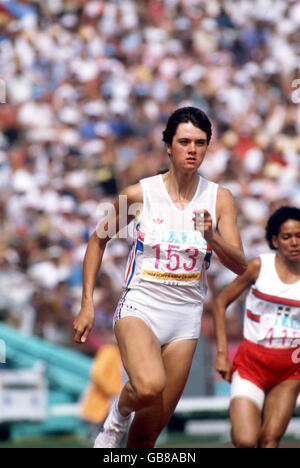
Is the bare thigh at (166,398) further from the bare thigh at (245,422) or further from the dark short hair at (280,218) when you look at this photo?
the dark short hair at (280,218)

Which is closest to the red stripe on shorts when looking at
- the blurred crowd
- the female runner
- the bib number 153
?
the female runner

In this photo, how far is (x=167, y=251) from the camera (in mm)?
5117

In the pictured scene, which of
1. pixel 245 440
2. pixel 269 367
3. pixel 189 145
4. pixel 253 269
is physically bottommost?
pixel 245 440

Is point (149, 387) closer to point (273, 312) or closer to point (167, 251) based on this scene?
point (167, 251)

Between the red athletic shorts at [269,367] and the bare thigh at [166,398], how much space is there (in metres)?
0.88

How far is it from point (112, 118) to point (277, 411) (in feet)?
26.7

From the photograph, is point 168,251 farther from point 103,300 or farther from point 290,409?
point 103,300

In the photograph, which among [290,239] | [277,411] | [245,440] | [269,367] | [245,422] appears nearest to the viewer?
[245,440]

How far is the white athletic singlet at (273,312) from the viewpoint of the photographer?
6031 mm

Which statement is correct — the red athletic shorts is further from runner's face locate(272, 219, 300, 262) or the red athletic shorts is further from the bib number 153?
the bib number 153

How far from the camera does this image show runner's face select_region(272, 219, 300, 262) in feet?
20.2

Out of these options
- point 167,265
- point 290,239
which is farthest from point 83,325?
point 290,239

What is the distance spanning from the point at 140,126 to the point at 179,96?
91 centimetres

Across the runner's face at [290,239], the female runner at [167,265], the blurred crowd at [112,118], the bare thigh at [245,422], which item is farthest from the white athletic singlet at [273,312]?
the blurred crowd at [112,118]
